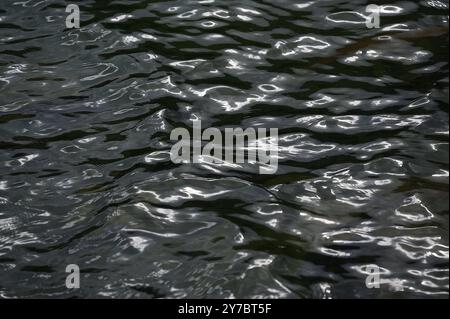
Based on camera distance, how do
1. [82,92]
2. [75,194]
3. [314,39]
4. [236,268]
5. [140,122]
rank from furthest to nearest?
[314,39] < [82,92] < [140,122] < [75,194] < [236,268]

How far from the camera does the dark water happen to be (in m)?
4.31

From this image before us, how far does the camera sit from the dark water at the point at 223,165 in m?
4.31

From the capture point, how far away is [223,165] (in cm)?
518

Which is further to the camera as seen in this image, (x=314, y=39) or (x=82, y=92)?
(x=314, y=39)

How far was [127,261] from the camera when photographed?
14.5 feet

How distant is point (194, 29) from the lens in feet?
23.0

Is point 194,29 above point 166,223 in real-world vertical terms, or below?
above

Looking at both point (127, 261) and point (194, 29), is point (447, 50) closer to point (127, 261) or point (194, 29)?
point (194, 29)

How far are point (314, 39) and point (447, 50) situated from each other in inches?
46.5
